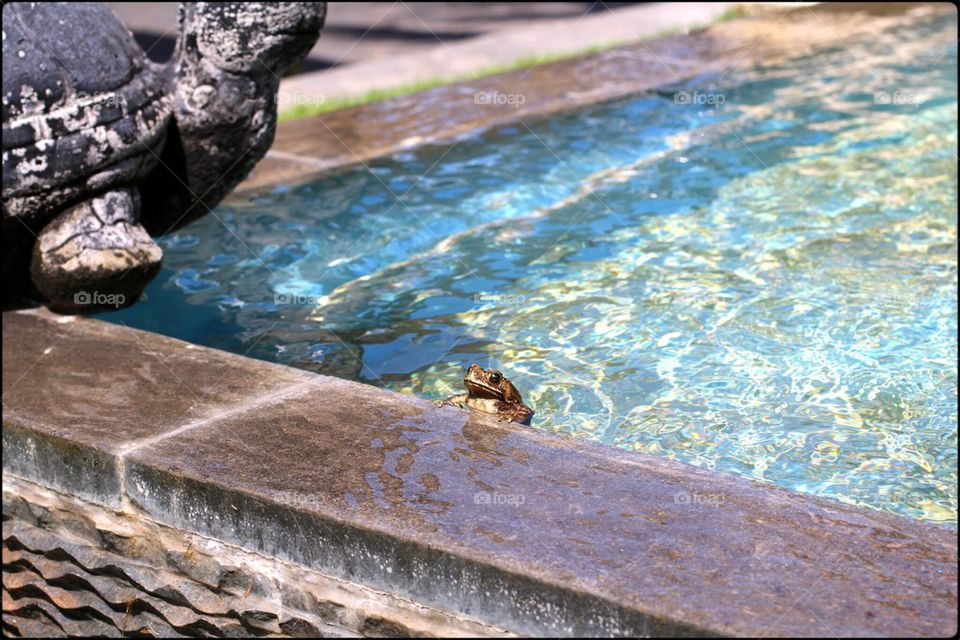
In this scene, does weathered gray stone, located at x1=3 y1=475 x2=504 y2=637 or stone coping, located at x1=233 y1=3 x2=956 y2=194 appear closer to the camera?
weathered gray stone, located at x1=3 y1=475 x2=504 y2=637

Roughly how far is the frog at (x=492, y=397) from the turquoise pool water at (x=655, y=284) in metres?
0.39

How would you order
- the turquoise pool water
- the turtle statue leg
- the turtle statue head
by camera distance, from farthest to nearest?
the turtle statue head
the turtle statue leg
the turquoise pool water

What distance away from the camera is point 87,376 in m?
3.33

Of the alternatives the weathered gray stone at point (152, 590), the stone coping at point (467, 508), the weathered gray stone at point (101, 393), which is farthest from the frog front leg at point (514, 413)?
the weathered gray stone at point (152, 590)

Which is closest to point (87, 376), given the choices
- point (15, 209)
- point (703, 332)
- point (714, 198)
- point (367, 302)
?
point (15, 209)

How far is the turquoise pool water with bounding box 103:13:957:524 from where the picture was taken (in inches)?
139

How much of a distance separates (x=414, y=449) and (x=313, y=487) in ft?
0.97

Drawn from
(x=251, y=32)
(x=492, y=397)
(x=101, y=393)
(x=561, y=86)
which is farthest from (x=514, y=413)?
(x=561, y=86)

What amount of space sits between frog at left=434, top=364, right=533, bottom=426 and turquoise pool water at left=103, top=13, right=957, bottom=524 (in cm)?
39

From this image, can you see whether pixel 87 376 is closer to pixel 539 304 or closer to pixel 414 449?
pixel 414 449

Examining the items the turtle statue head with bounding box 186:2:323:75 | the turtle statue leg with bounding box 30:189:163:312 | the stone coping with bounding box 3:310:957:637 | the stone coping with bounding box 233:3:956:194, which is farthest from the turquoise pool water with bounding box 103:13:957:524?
the turtle statue head with bounding box 186:2:323:75

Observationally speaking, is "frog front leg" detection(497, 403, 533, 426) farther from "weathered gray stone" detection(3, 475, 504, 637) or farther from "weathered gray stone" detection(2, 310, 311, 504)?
"weathered gray stone" detection(3, 475, 504, 637)

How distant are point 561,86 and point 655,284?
3.57 m

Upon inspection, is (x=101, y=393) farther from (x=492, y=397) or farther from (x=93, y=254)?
(x=492, y=397)
